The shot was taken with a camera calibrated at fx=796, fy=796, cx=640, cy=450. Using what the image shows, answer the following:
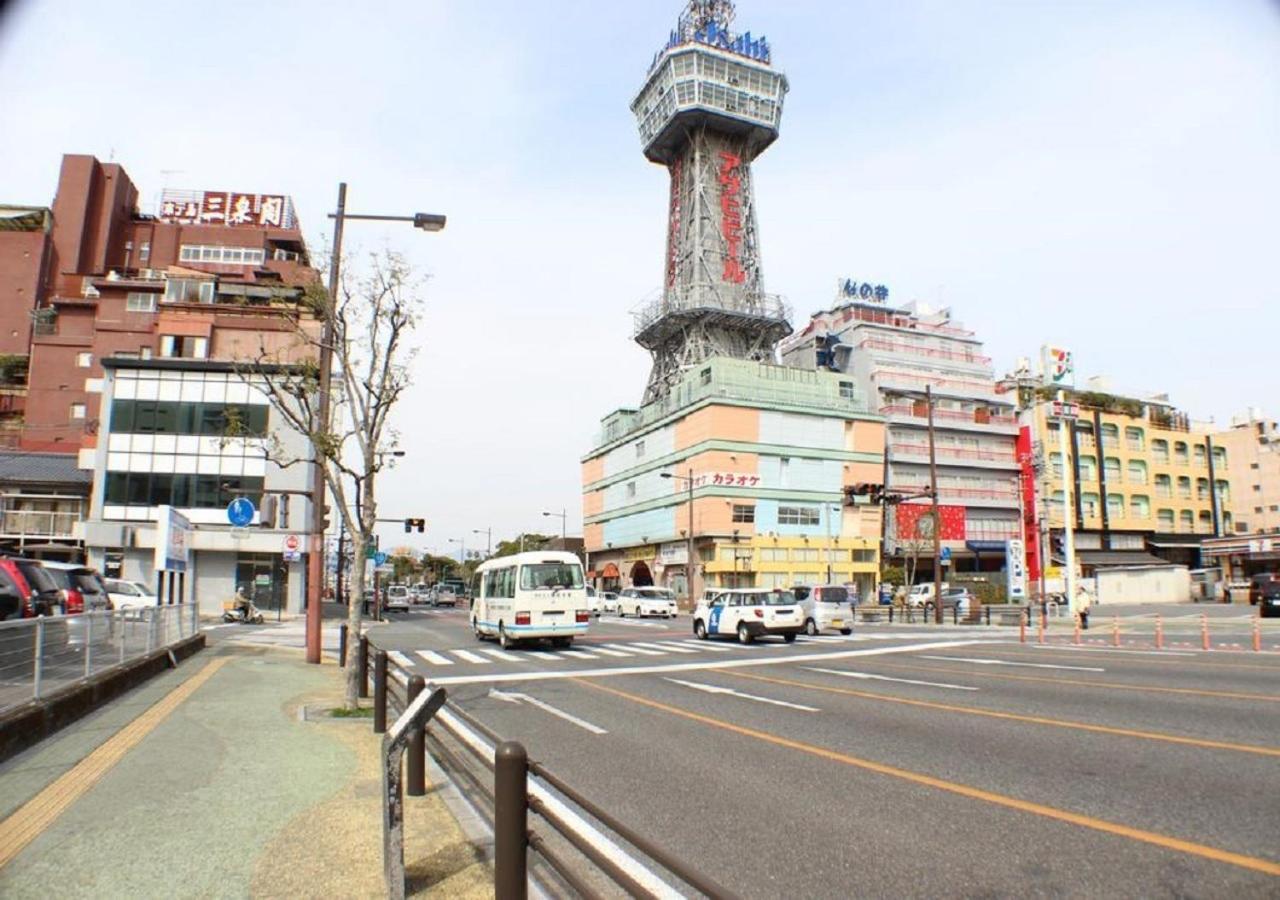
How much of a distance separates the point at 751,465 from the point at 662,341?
22.7 m

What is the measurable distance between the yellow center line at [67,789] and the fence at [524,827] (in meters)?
2.59

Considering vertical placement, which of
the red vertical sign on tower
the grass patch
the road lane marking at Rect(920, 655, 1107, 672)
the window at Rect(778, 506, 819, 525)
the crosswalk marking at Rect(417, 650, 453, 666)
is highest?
the red vertical sign on tower

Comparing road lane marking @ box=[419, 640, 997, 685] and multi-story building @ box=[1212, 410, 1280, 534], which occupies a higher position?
multi-story building @ box=[1212, 410, 1280, 534]

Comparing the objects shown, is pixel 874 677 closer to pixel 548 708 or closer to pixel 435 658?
pixel 548 708

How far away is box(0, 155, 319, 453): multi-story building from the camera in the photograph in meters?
54.2

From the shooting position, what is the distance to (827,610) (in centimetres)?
2886

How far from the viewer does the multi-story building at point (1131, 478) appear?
77.4 metres

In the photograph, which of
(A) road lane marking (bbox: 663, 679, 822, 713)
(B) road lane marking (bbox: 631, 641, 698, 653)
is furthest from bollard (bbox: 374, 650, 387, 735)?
(B) road lane marking (bbox: 631, 641, 698, 653)

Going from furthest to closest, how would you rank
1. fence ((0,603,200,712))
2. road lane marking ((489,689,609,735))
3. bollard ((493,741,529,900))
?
1. road lane marking ((489,689,609,735))
2. fence ((0,603,200,712))
3. bollard ((493,741,529,900))

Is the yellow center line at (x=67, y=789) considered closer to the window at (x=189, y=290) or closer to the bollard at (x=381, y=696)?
the bollard at (x=381, y=696)

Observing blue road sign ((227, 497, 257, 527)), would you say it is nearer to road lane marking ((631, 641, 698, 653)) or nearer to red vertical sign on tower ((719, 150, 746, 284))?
road lane marking ((631, 641, 698, 653))

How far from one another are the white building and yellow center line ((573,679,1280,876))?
40.2m

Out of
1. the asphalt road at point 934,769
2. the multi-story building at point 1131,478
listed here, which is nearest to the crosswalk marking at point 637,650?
the asphalt road at point 934,769

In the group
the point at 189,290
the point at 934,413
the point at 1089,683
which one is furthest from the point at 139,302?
the point at 934,413
